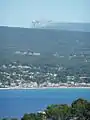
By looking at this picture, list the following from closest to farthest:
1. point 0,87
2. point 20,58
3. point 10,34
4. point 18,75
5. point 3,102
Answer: point 3,102
point 0,87
point 18,75
point 20,58
point 10,34

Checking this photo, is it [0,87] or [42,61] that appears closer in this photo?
[0,87]

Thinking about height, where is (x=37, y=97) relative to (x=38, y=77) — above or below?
below

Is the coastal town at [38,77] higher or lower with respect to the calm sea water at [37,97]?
higher

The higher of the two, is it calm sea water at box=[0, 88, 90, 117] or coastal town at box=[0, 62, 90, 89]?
coastal town at box=[0, 62, 90, 89]

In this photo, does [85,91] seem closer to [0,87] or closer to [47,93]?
[47,93]

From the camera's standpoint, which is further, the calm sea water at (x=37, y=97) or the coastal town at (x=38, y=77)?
the coastal town at (x=38, y=77)

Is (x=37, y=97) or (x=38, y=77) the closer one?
(x=37, y=97)

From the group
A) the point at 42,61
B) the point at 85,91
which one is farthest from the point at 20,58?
the point at 85,91

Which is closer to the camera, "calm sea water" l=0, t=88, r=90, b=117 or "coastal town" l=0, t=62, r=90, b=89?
"calm sea water" l=0, t=88, r=90, b=117
